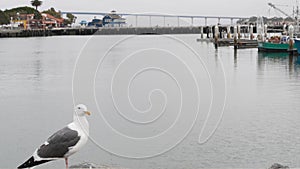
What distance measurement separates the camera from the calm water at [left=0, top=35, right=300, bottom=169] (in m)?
11.1

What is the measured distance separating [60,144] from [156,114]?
9355mm

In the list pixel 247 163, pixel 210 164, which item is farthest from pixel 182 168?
pixel 247 163

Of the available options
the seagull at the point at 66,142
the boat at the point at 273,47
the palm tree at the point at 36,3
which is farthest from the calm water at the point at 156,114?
the palm tree at the point at 36,3

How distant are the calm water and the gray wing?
1.55 meters

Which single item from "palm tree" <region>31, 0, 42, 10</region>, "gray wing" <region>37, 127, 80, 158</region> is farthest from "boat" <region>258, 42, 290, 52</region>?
"palm tree" <region>31, 0, 42, 10</region>

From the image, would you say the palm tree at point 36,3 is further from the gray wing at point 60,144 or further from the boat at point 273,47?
the gray wing at point 60,144

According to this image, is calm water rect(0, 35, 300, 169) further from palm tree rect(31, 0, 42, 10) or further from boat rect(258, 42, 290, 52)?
palm tree rect(31, 0, 42, 10)

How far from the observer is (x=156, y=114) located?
15672 millimetres

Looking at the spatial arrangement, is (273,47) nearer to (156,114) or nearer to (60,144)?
(156,114)

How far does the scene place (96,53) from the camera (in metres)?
11.0

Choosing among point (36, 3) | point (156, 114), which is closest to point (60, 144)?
point (156, 114)

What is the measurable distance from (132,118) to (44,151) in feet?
29.7

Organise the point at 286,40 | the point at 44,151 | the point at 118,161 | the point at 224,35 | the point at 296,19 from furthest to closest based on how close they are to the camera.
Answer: the point at 224,35 → the point at 296,19 → the point at 286,40 → the point at 118,161 → the point at 44,151

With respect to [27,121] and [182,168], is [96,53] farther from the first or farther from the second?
[27,121]
